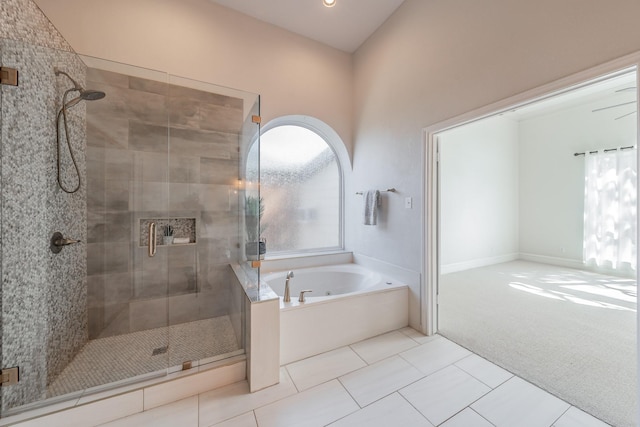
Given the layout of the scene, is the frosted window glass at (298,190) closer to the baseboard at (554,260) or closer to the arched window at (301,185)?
the arched window at (301,185)

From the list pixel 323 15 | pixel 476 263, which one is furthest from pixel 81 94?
pixel 476 263

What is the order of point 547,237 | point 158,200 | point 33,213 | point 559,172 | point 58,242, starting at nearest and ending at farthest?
point 33,213
point 58,242
point 158,200
point 559,172
point 547,237

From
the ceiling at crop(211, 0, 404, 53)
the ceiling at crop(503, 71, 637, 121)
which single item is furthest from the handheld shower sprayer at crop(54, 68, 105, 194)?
the ceiling at crop(503, 71, 637, 121)

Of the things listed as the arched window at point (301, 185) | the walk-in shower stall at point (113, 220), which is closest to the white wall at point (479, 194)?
the arched window at point (301, 185)

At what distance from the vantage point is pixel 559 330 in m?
2.20

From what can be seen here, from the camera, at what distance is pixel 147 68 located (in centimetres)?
211

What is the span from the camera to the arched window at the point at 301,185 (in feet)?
10.0

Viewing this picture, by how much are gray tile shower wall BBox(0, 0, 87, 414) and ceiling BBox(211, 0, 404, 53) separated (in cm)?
165

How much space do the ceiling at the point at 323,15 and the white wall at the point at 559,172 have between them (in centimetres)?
437

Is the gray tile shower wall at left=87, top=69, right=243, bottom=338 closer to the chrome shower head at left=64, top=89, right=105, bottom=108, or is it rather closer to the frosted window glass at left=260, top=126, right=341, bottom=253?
the chrome shower head at left=64, top=89, right=105, bottom=108

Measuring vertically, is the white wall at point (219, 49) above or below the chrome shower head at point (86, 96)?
above

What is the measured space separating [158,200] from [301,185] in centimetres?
165

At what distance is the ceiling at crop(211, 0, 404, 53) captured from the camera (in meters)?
2.45

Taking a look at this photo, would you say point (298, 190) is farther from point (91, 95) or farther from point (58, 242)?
point (58, 242)
